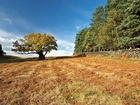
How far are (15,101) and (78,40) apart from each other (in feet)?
153

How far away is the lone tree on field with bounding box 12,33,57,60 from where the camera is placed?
2583 centimetres

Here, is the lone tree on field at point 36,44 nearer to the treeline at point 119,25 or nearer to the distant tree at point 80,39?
the treeline at point 119,25

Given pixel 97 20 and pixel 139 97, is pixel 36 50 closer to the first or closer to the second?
pixel 97 20

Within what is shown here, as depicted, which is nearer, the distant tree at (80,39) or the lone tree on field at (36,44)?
the lone tree on field at (36,44)

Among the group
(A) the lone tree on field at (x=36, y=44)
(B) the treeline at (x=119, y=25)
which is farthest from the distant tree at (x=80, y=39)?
(A) the lone tree on field at (x=36, y=44)

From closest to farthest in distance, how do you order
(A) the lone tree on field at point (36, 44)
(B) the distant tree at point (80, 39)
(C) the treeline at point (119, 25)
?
(C) the treeline at point (119, 25) → (A) the lone tree on field at point (36, 44) → (B) the distant tree at point (80, 39)

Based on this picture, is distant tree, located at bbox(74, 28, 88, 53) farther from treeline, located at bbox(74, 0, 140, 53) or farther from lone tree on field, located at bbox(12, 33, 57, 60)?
lone tree on field, located at bbox(12, 33, 57, 60)

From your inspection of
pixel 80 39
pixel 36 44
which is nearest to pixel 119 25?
pixel 36 44

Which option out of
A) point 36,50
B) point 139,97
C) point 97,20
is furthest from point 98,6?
point 139,97

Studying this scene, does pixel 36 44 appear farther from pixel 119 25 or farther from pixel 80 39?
pixel 80 39

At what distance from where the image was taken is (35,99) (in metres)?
3.41

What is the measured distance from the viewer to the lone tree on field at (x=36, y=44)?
84.7 feet

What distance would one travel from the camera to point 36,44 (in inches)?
1017

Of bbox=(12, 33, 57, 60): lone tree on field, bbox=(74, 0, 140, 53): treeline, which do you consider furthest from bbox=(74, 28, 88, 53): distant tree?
bbox=(12, 33, 57, 60): lone tree on field
